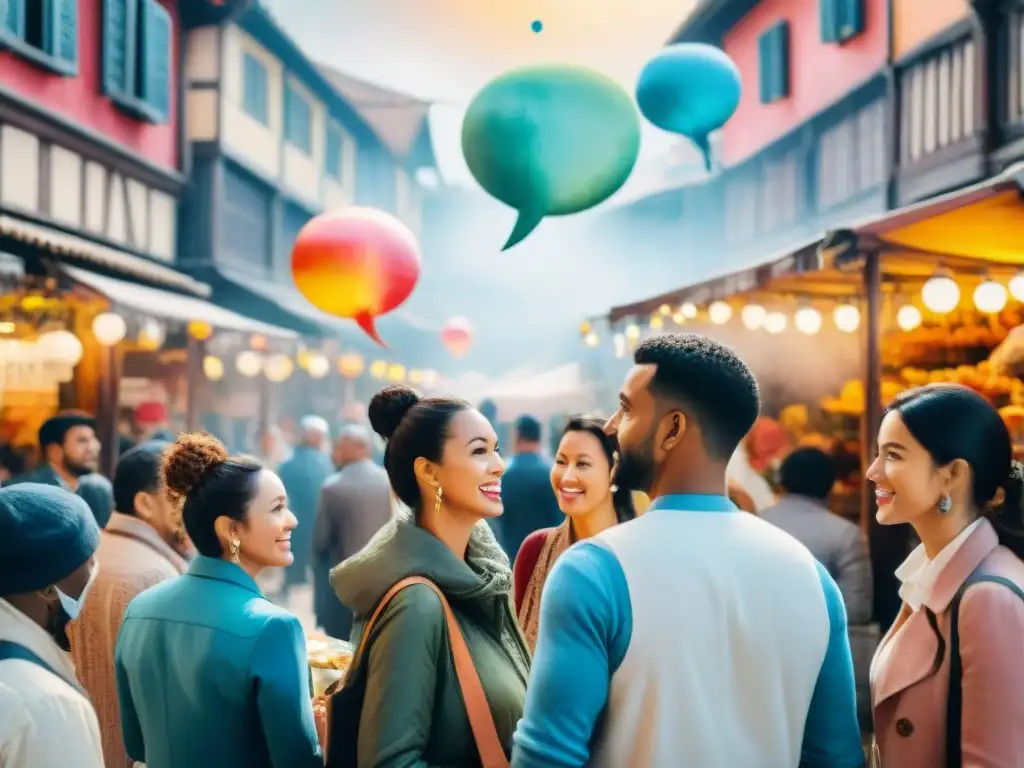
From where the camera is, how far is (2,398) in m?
9.59

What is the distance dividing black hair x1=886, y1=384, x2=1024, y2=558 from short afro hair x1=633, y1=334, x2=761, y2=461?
75 cm

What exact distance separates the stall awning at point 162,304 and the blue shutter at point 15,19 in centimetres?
239

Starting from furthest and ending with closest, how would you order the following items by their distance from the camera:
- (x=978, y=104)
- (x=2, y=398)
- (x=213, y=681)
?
(x=978, y=104), (x=2, y=398), (x=213, y=681)

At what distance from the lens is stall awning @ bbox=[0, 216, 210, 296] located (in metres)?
9.69

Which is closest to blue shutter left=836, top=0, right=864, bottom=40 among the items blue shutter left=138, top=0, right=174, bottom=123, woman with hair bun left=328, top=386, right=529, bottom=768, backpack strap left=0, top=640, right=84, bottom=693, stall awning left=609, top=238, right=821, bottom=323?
stall awning left=609, top=238, right=821, bottom=323

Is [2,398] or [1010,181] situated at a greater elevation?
[1010,181]

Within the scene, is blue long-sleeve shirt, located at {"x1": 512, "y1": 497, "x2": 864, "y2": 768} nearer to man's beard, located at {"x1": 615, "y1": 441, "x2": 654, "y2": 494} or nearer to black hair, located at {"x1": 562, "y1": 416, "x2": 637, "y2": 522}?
man's beard, located at {"x1": 615, "y1": 441, "x2": 654, "y2": 494}

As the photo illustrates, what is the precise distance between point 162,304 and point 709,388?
36.1 feet

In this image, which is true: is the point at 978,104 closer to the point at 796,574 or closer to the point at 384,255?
the point at 384,255

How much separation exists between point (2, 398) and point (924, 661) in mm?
9136

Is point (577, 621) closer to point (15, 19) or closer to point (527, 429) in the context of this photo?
point (527, 429)

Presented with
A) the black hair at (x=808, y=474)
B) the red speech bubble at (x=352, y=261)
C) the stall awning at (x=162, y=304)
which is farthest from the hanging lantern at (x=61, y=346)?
the black hair at (x=808, y=474)

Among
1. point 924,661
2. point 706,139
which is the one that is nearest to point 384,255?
point 706,139

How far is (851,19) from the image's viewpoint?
1391 cm
